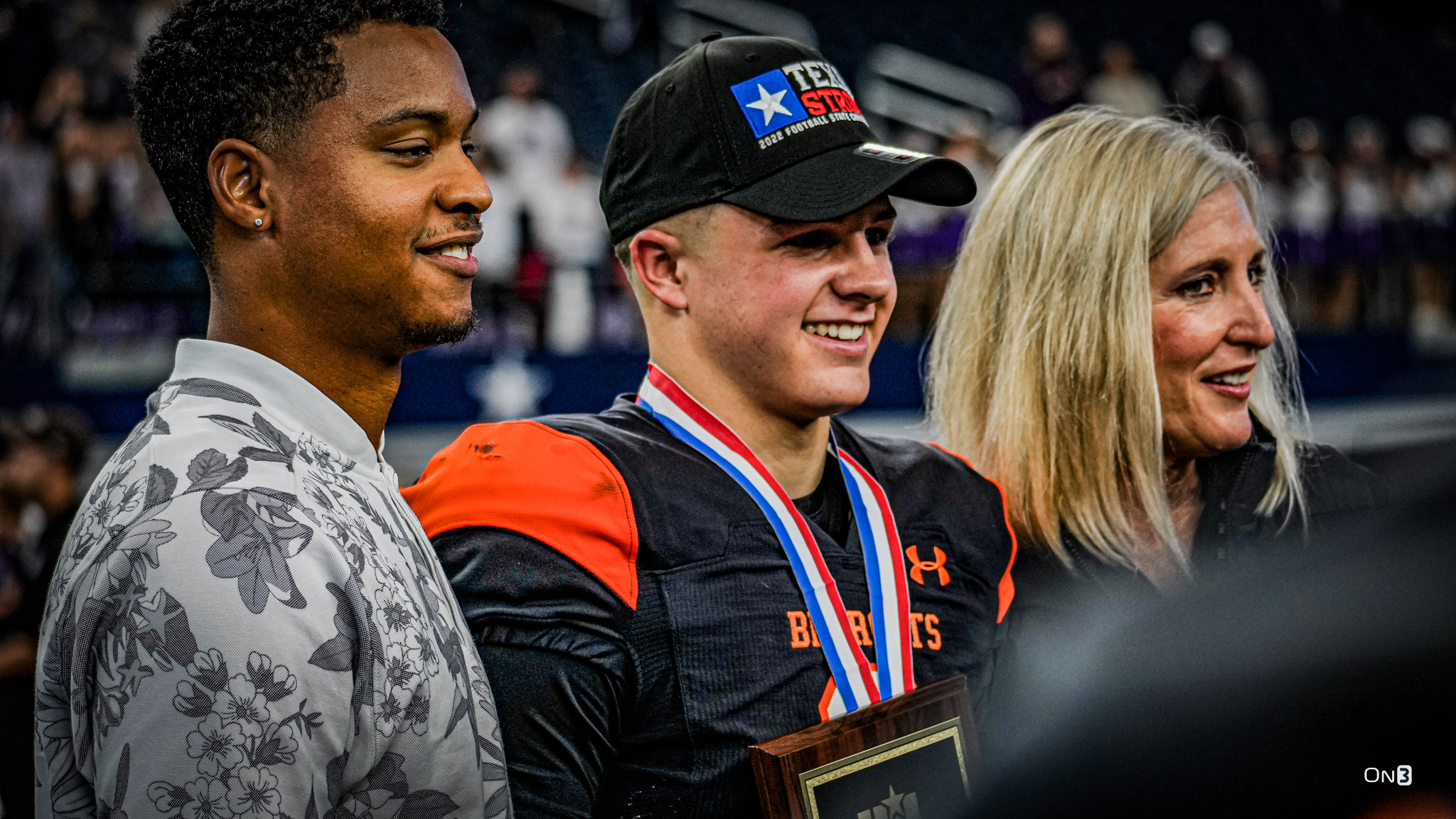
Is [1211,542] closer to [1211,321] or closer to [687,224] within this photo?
[1211,321]

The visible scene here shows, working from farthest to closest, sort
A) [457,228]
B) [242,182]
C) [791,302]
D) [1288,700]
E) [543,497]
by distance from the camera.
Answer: [791,302]
[543,497]
[457,228]
[242,182]
[1288,700]

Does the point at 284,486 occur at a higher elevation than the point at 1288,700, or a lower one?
higher

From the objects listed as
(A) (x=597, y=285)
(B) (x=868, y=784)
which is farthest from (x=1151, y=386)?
(A) (x=597, y=285)

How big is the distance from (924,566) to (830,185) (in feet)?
1.90

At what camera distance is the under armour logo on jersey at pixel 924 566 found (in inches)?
75.3

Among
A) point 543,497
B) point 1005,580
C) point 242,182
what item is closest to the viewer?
point 242,182

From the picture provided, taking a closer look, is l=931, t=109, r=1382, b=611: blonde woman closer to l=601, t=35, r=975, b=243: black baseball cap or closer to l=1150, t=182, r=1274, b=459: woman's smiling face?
l=1150, t=182, r=1274, b=459: woman's smiling face

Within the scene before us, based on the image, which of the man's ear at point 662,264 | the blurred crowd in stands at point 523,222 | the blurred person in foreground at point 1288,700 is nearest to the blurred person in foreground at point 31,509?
the blurred crowd in stands at point 523,222

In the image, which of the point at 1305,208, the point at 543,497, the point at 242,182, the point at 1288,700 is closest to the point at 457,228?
the point at 242,182

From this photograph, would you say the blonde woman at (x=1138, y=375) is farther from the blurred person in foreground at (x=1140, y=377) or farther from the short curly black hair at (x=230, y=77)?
the short curly black hair at (x=230, y=77)

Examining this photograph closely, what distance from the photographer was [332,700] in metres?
1.22

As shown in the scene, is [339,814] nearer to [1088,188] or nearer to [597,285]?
[1088,188]

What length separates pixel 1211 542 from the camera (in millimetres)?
2270

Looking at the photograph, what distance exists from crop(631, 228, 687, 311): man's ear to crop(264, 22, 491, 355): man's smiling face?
1.12 feet
